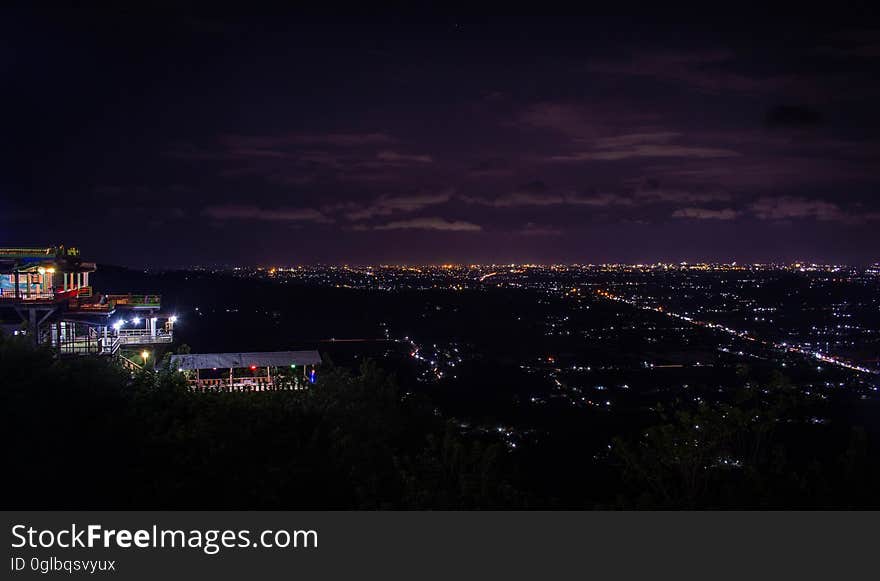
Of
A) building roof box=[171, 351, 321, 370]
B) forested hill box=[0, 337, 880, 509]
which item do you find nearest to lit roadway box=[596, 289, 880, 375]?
building roof box=[171, 351, 321, 370]

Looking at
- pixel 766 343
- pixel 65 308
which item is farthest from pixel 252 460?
pixel 766 343

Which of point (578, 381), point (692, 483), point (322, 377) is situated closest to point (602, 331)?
point (578, 381)

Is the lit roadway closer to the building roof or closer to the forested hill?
the building roof

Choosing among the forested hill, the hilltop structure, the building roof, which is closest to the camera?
the forested hill

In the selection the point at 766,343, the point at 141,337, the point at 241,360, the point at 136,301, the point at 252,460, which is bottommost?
the point at 766,343

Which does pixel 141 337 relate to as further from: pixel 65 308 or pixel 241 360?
pixel 241 360

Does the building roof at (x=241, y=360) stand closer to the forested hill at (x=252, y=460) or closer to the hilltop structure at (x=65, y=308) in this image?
the hilltop structure at (x=65, y=308)
